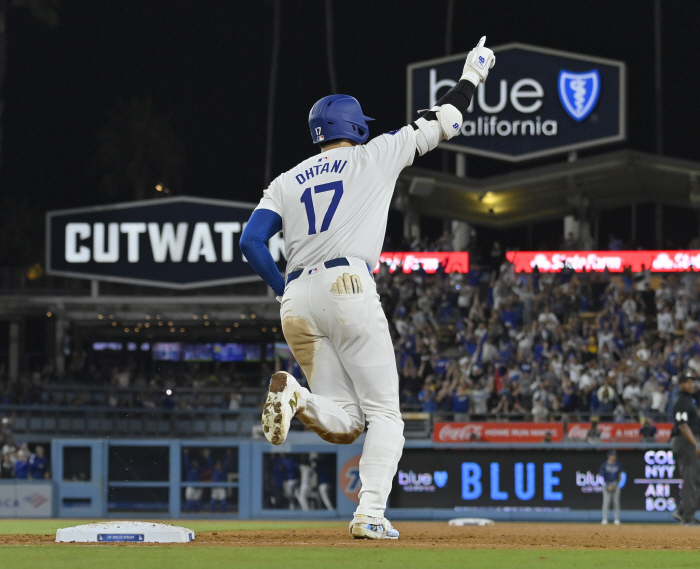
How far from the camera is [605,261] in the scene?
25.3m

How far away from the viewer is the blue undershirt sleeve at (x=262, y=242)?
5.89 meters

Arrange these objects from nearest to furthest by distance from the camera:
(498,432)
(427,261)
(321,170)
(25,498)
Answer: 1. (321,170)
2. (498,432)
3. (25,498)
4. (427,261)

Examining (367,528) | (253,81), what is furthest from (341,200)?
(253,81)

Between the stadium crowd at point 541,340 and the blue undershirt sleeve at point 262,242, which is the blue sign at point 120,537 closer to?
the blue undershirt sleeve at point 262,242

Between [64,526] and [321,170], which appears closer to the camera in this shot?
[321,170]

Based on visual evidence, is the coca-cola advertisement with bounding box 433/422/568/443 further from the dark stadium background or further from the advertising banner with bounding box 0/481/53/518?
the dark stadium background

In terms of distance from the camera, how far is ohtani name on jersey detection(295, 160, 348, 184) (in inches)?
234

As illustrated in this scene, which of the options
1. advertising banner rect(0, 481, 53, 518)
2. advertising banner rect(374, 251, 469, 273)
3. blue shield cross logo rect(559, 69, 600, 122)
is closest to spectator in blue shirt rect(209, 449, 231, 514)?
advertising banner rect(0, 481, 53, 518)

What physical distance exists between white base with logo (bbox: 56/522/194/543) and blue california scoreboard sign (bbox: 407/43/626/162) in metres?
23.4

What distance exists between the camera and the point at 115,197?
2169 inches

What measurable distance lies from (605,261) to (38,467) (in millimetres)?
13366

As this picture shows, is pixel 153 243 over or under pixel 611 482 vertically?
over

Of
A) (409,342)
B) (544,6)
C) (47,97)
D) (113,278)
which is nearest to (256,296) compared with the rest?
(113,278)

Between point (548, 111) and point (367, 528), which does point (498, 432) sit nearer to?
point (548, 111)
